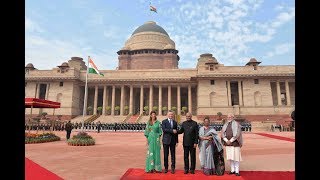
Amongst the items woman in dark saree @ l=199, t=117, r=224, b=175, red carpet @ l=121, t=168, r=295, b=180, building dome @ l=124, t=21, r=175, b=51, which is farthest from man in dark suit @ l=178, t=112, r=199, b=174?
building dome @ l=124, t=21, r=175, b=51

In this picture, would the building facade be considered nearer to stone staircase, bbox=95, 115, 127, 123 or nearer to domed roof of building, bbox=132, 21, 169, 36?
stone staircase, bbox=95, 115, 127, 123

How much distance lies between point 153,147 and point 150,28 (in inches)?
2808

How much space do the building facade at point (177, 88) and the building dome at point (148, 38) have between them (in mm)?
17137

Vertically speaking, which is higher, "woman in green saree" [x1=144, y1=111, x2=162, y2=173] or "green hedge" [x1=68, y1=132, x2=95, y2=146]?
"woman in green saree" [x1=144, y1=111, x2=162, y2=173]

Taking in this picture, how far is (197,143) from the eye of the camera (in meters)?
8.03

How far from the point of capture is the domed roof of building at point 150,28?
249 ft

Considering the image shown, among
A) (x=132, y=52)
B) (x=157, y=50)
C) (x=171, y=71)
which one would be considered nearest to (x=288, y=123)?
(x=171, y=71)

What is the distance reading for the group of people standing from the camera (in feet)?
25.1

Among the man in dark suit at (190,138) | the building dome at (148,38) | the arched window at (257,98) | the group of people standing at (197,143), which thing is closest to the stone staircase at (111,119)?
the building dome at (148,38)

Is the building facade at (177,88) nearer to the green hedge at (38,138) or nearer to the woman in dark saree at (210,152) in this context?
the green hedge at (38,138)

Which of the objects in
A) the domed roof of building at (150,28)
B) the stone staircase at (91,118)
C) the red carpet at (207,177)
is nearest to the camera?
the red carpet at (207,177)

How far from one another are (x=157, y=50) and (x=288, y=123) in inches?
1526

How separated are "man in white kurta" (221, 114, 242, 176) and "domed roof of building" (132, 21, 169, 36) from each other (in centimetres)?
6977
